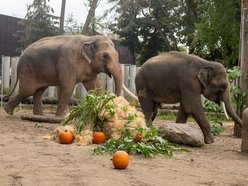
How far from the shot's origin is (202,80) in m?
7.85

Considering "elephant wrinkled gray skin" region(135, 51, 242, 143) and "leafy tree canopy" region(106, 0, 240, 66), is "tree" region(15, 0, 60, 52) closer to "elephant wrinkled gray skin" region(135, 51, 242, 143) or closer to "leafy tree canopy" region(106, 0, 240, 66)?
"leafy tree canopy" region(106, 0, 240, 66)

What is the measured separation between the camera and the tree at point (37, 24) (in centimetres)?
2528

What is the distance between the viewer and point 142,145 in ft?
19.1

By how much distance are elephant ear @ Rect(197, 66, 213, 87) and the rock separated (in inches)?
43.8

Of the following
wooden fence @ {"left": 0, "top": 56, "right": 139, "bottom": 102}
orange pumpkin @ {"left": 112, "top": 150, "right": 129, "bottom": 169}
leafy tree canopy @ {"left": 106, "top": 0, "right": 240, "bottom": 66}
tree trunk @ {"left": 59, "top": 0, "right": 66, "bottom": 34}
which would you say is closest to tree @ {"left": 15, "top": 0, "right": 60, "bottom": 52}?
tree trunk @ {"left": 59, "top": 0, "right": 66, "bottom": 34}

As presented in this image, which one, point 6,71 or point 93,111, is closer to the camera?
point 93,111

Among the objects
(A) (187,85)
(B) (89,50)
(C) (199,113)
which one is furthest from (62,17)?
(C) (199,113)

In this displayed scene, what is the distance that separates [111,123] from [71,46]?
3.35 m

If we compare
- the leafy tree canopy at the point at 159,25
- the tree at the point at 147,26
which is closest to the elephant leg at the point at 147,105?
the leafy tree canopy at the point at 159,25

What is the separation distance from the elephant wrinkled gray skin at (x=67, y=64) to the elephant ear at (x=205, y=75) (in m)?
2.09

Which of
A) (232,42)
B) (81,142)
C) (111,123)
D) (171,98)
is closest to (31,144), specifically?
(81,142)

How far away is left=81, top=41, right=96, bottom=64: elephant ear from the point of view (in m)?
9.55

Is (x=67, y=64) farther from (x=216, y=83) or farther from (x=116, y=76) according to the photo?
(x=216, y=83)

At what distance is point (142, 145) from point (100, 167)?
1146 mm
